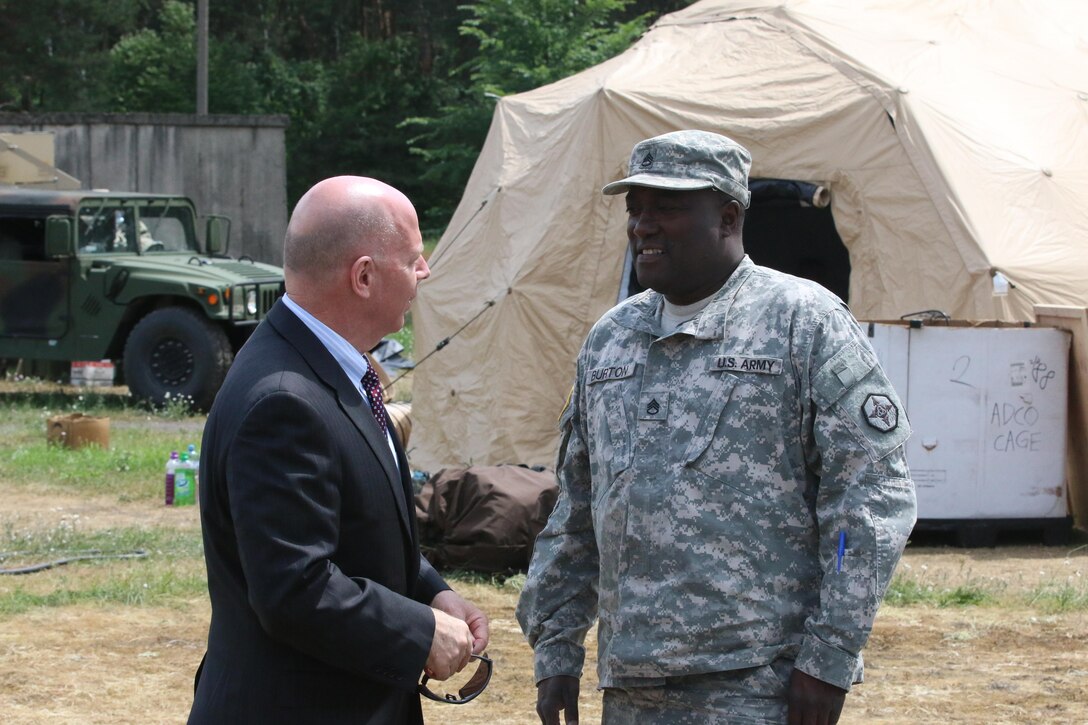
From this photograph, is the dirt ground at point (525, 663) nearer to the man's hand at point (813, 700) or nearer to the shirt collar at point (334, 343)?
the man's hand at point (813, 700)

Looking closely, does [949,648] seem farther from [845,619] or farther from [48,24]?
[48,24]

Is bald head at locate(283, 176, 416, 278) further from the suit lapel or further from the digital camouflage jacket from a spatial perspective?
the digital camouflage jacket

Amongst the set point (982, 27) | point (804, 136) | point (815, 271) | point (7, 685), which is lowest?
point (7, 685)

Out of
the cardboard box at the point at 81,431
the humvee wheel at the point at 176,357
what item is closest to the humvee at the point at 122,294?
the humvee wheel at the point at 176,357

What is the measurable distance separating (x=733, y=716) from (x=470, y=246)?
791 cm

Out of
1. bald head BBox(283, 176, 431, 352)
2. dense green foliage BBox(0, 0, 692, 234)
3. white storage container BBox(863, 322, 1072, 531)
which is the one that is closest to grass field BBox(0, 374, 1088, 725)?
white storage container BBox(863, 322, 1072, 531)

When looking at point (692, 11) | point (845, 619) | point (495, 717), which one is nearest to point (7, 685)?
point (495, 717)

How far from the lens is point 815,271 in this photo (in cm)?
1191

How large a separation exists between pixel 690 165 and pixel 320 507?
101 centimetres

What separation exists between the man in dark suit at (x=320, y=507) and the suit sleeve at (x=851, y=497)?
0.65 metres

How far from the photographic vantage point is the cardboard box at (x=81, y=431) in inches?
436

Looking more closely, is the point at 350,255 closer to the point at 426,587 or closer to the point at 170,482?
the point at 426,587

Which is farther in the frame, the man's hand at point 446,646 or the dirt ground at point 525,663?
the dirt ground at point 525,663

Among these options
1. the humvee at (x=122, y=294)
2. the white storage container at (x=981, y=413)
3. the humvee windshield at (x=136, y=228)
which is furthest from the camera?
the humvee windshield at (x=136, y=228)
